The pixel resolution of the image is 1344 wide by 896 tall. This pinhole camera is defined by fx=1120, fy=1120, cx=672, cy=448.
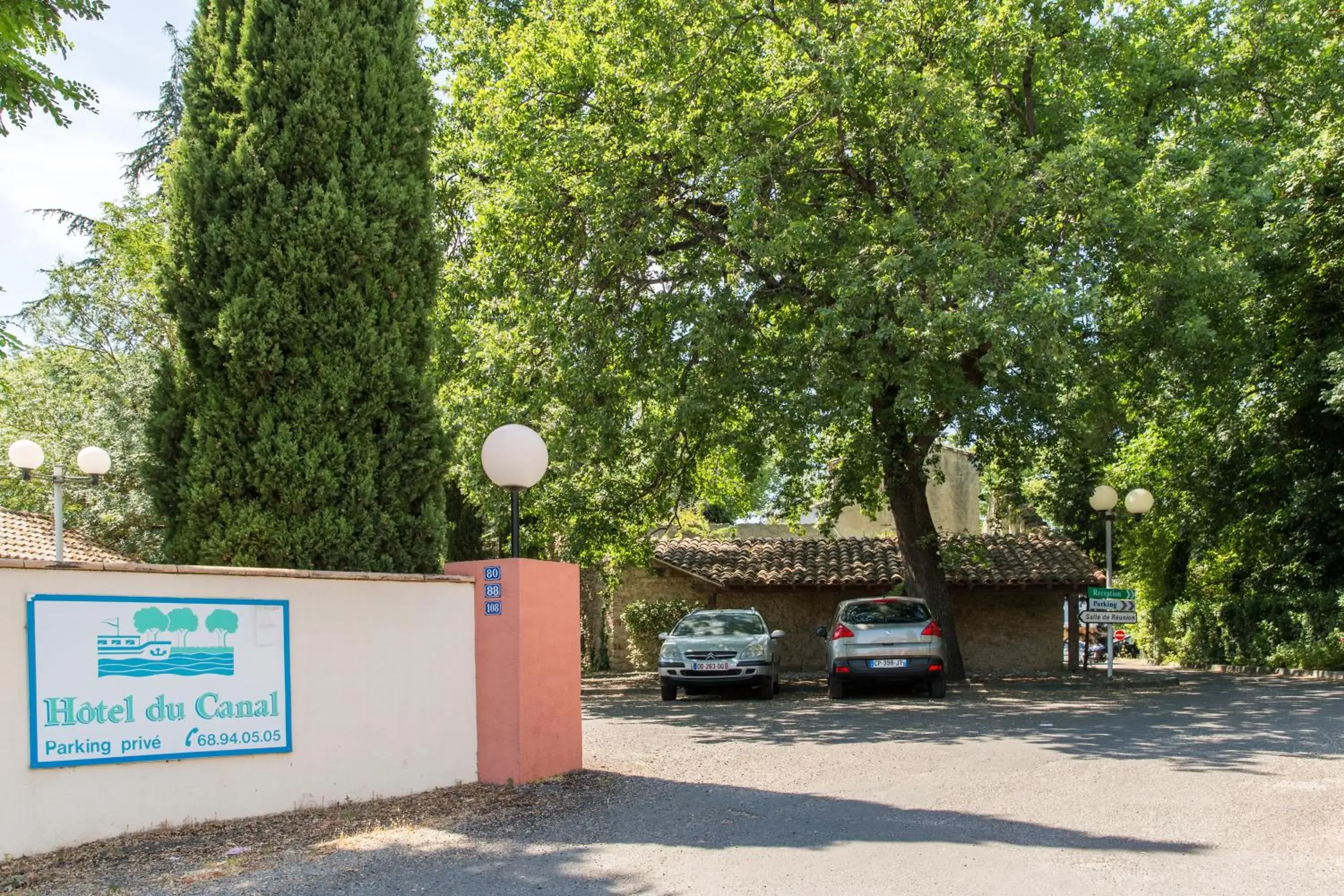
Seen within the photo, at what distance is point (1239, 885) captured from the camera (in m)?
5.68

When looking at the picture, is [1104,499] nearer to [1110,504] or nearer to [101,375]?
[1110,504]

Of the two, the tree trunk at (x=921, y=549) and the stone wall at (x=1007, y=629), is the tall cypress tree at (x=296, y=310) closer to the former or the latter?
the tree trunk at (x=921, y=549)

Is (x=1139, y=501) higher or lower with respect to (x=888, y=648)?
higher

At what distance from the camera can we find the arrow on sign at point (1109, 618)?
63.9 ft

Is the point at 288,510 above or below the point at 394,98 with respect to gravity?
below

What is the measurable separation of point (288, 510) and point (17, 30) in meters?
5.22

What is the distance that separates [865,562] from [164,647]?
67.9ft

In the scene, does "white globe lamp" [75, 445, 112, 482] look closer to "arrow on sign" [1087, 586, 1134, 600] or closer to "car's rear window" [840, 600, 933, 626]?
"car's rear window" [840, 600, 933, 626]

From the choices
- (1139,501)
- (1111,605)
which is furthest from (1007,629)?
(1111,605)

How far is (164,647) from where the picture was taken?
7.30m

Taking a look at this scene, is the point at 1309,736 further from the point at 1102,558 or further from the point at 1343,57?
the point at 1102,558

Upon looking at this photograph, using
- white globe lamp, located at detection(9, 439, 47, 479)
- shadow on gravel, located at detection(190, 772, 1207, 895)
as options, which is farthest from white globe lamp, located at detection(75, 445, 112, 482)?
shadow on gravel, located at detection(190, 772, 1207, 895)

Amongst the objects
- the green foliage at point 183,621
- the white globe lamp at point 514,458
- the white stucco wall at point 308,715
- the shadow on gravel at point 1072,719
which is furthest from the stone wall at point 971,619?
the green foliage at point 183,621

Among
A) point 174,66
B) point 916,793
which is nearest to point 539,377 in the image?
point 916,793
